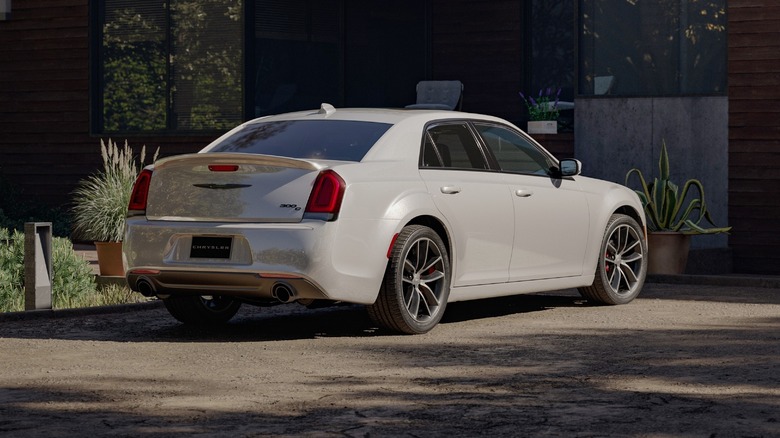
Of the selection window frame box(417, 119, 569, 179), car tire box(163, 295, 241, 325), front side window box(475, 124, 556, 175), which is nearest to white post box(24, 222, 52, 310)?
car tire box(163, 295, 241, 325)

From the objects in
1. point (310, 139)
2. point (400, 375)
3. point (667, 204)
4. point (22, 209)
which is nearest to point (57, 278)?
point (310, 139)

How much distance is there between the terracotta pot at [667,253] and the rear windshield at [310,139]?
5.19 metres

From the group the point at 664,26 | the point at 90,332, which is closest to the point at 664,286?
the point at 664,26

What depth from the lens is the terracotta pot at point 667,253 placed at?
1459cm

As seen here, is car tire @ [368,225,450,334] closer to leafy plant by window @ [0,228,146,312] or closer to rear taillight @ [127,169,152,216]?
rear taillight @ [127,169,152,216]

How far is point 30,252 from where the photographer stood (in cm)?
1124

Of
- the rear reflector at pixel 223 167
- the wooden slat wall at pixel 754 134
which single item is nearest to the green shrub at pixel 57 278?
the rear reflector at pixel 223 167

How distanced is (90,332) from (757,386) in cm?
485

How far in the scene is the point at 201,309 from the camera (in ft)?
34.9

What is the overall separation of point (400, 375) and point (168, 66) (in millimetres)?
13732

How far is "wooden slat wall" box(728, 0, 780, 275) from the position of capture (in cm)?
1558

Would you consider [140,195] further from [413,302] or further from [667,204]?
[667,204]

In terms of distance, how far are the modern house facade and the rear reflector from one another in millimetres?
7510

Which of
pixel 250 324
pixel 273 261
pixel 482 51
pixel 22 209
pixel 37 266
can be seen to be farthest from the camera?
pixel 482 51
